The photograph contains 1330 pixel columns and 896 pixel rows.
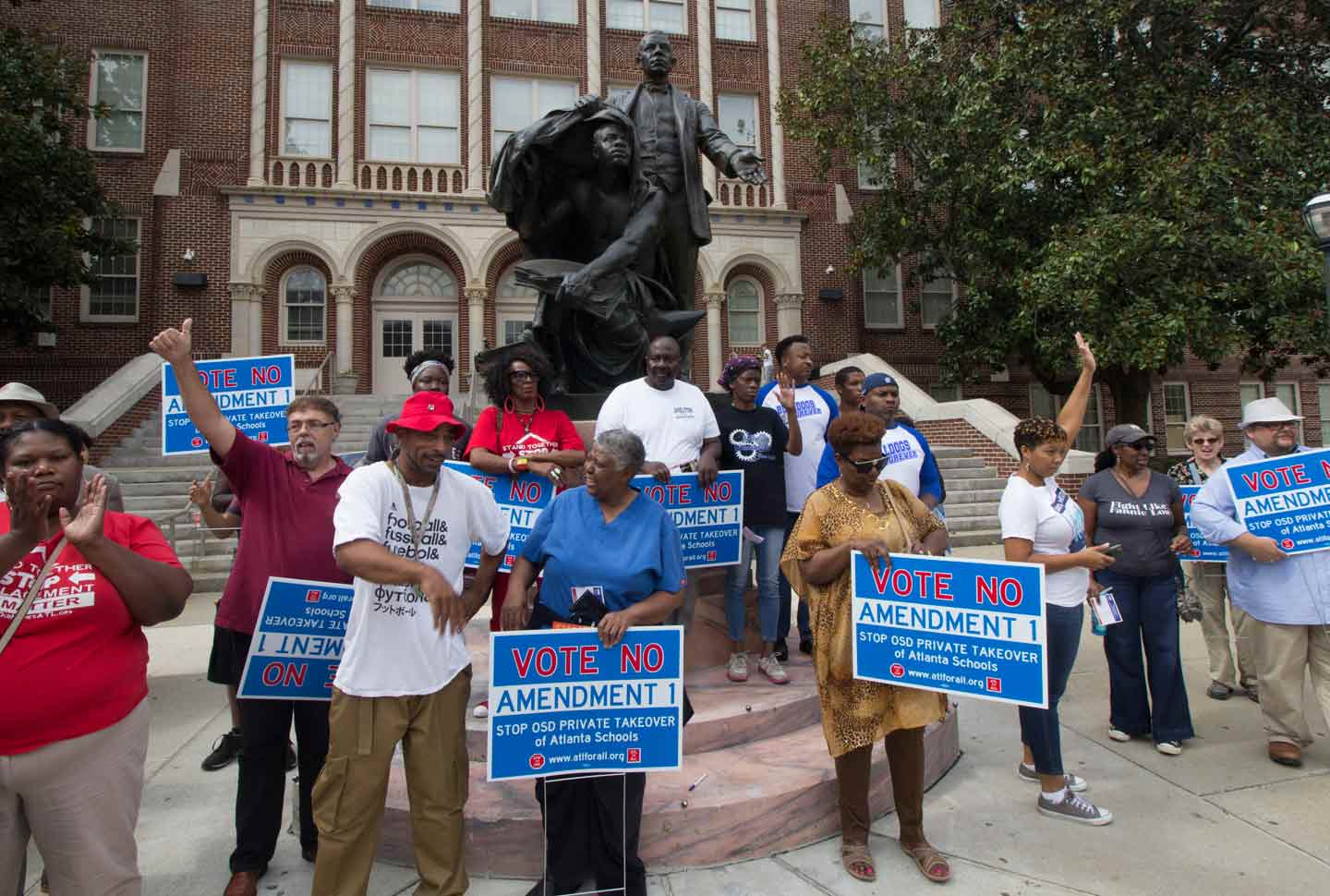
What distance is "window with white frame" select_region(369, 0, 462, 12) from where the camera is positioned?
767 inches

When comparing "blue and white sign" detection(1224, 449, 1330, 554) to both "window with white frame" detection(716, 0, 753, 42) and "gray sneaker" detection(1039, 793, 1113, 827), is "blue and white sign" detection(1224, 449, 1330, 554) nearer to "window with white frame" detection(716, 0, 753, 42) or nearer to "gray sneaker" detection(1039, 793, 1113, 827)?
"gray sneaker" detection(1039, 793, 1113, 827)

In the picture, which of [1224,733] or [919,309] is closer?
[1224,733]

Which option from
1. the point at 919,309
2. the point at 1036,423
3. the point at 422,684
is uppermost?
the point at 919,309

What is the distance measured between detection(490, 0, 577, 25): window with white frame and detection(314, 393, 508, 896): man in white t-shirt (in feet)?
69.9

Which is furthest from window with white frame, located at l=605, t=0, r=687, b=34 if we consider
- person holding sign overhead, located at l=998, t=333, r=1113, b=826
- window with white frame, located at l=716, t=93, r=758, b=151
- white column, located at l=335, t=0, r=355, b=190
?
person holding sign overhead, located at l=998, t=333, r=1113, b=826

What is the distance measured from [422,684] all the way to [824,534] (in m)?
1.57

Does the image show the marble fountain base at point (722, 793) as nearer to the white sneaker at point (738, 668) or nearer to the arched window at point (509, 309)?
the white sneaker at point (738, 668)

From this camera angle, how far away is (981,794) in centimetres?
374

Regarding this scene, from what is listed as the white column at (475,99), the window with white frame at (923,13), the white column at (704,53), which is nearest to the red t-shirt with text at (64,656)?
the white column at (475,99)

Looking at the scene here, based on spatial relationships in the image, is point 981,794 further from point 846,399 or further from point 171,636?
point 171,636

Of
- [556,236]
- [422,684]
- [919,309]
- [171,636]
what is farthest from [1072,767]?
[919,309]

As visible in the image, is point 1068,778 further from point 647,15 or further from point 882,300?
point 647,15

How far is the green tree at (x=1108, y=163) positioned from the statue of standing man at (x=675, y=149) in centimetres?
915

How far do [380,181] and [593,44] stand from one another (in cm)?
687
